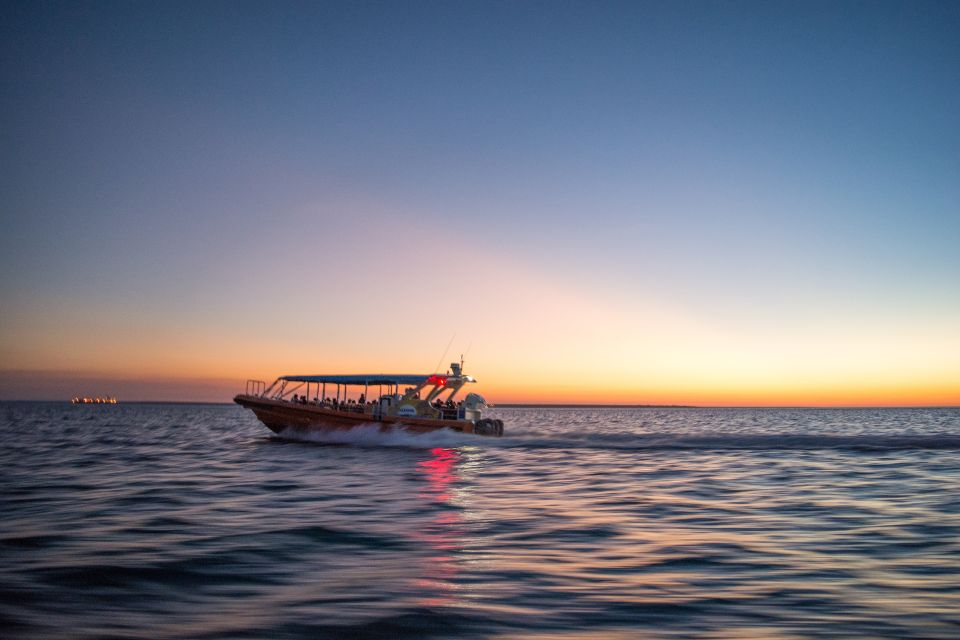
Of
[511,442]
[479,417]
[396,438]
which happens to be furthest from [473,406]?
[396,438]

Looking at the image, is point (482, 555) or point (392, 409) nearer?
point (482, 555)

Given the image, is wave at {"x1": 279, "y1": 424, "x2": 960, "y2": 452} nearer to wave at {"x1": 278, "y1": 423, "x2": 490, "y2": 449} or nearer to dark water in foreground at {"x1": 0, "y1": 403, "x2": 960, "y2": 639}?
wave at {"x1": 278, "y1": 423, "x2": 490, "y2": 449}

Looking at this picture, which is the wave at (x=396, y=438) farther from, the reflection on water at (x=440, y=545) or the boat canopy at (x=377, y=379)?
the reflection on water at (x=440, y=545)

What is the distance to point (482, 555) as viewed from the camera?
28.1ft

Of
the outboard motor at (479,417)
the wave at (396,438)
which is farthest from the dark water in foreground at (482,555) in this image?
the outboard motor at (479,417)

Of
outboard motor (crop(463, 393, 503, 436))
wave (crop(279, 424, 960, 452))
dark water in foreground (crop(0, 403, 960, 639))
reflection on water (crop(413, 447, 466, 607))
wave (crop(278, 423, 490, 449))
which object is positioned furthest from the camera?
outboard motor (crop(463, 393, 503, 436))

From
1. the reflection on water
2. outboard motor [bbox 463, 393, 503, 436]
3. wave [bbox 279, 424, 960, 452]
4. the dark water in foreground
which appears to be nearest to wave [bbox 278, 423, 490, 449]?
wave [bbox 279, 424, 960, 452]

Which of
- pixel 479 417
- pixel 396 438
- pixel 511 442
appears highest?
pixel 479 417

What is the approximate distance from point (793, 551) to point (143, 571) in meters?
8.23

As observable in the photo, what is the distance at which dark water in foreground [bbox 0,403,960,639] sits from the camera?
5926mm

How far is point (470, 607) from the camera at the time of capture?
20.7 ft

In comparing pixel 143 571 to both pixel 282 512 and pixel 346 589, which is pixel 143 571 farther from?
pixel 282 512

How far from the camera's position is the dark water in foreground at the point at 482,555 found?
5926mm

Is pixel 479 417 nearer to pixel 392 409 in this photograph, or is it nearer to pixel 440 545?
pixel 392 409
